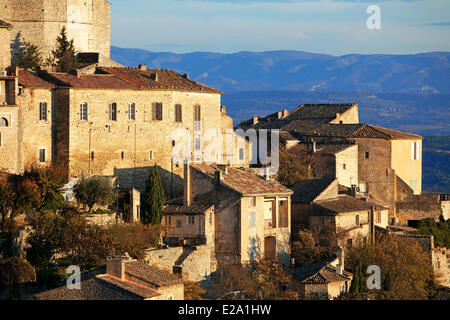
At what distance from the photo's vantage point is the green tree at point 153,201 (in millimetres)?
46219

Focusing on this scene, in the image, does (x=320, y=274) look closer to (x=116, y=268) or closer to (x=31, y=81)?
(x=116, y=268)

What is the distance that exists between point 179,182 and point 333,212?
24.5 feet

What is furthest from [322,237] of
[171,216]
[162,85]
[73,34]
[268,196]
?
[73,34]

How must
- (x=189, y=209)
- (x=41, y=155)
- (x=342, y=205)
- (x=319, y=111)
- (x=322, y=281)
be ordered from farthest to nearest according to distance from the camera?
(x=319, y=111) < (x=342, y=205) < (x=41, y=155) < (x=189, y=209) < (x=322, y=281)

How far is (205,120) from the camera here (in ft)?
180

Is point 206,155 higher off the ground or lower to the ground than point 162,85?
lower

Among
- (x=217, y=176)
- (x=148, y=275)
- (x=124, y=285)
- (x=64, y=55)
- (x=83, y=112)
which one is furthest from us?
(x=64, y=55)

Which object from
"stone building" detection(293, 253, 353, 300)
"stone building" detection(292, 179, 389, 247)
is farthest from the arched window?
"stone building" detection(292, 179, 389, 247)

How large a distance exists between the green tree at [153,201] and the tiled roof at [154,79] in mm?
6121

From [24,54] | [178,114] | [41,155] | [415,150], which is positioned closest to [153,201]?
[41,155]

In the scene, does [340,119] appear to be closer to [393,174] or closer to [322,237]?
[393,174]

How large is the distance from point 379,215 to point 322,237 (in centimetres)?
555

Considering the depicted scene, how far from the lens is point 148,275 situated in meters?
38.1

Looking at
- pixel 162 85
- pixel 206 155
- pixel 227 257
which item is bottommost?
pixel 227 257
